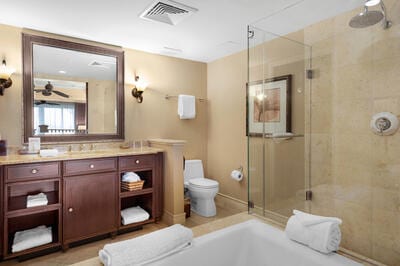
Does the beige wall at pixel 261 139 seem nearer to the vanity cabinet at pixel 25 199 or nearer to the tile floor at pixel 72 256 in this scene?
the tile floor at pixel 72 256

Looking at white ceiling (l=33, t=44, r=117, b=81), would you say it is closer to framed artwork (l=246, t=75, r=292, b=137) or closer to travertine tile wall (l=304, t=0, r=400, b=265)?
framed artwork (l=246, t=75, r=292, b=137)

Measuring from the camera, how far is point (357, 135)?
6.48ft

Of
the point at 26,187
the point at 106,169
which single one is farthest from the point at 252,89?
the point at 26,187

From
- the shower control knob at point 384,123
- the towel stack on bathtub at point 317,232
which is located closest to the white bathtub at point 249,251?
the towel stack on bathtub at point 317,232

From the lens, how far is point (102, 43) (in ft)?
9.55

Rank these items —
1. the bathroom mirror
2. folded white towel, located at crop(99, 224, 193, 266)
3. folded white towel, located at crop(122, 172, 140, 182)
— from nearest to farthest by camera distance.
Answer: folded white towel, located at crop(99, 224, 193, 266) < the bathroom mirror < folded white towel, located at crop(122, 172, 140, 182)

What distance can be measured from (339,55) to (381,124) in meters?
0.72

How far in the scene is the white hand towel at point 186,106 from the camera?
3.38m

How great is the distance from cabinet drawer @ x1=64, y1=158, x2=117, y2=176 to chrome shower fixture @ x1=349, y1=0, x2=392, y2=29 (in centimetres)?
258

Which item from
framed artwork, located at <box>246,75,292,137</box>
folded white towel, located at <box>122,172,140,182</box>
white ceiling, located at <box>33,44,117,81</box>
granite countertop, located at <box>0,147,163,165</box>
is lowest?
folded white towel, located at <box>122,172,140,182</box>


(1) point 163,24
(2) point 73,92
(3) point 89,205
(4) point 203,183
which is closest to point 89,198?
(3) point 89,205

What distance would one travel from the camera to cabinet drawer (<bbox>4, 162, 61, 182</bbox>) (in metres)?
1.99

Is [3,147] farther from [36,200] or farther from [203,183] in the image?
[203,183]

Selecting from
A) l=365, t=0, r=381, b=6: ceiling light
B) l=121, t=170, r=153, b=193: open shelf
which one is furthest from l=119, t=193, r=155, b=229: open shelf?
l=365, t=0, r=381, b=6: ceiling light
